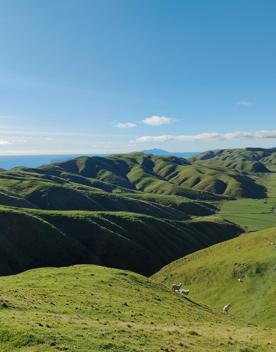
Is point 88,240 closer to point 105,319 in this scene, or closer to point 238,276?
point 238,276

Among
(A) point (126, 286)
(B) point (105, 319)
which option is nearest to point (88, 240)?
(A) point (126, 286)

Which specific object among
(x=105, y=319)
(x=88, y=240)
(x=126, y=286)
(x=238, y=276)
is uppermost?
(x=105, y=319)

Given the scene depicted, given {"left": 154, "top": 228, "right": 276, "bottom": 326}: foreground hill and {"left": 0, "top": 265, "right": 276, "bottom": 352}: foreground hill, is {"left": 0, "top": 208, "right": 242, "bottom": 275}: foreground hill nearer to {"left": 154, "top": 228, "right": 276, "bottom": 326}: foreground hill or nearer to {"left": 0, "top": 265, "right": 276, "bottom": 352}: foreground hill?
{"left": 154, "top": 228, "right": 276, "bottom": 326}: foreground hill

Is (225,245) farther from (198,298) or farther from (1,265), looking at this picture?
(1,265)

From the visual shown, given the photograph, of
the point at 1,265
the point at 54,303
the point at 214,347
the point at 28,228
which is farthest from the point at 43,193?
the point at 214,347

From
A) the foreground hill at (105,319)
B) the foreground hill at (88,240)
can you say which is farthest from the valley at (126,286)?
the foreground hill at (88,240)
